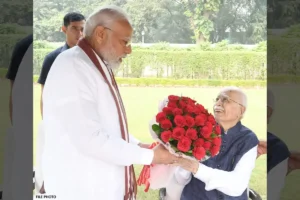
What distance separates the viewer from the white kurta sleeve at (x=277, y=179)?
2.90m

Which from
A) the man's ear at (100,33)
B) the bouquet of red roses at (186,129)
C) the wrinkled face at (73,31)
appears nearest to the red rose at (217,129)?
the bouquet of red roses at (186,129)

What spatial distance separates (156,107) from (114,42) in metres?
0.39

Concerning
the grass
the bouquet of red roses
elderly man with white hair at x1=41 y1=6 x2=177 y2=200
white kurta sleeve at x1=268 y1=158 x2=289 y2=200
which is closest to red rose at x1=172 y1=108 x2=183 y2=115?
the bouquet of red roses

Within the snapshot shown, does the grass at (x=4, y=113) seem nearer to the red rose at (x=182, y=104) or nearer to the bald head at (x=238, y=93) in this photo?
the red rose at (x=182, y=104)

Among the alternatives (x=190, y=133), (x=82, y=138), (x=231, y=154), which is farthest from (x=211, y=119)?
(x=82, y=138)

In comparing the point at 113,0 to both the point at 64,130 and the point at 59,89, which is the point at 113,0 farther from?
the point at 64,130

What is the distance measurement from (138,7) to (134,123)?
1.95 ft

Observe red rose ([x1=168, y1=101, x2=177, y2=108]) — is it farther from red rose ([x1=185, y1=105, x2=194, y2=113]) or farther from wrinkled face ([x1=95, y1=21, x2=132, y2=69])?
wrinkled face ([x1=95, y1=21, x2=132, y2=69])

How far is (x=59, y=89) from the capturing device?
283cm

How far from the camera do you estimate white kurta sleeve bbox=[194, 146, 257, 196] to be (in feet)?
9.58

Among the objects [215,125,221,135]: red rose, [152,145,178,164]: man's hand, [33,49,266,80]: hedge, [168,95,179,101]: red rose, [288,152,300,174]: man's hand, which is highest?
[33,49,266,80]: hedge

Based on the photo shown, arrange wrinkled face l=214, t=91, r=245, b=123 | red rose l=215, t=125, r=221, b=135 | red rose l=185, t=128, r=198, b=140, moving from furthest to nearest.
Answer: wrinkled face l=214, t=91, r=245, b=123 → red rose l=215, t=125, r=221, b=135 → red rose l=185, t=128, r=198, b=140

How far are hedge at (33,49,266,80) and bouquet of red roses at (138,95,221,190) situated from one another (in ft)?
0.53

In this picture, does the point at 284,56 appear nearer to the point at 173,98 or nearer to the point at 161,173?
the point at 173,98
